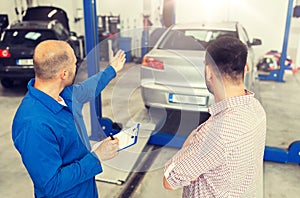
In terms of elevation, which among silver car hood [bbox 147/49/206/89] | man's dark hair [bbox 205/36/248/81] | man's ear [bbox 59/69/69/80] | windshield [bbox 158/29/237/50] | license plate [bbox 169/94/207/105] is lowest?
license plate [bbox 169/94/207/105]

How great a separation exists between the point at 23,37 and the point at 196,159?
5.63 meters

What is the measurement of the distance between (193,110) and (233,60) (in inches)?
90.2

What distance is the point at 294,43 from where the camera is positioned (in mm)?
8070

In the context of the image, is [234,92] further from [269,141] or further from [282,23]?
[282,23]

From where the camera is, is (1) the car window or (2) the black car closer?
(2) the black car

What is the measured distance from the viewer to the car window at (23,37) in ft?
19.0

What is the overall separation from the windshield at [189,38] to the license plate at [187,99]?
0.76 metres

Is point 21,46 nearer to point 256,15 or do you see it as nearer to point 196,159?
point 196,159

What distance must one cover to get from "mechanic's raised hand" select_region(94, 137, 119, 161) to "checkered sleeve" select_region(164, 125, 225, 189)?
13.6 inches

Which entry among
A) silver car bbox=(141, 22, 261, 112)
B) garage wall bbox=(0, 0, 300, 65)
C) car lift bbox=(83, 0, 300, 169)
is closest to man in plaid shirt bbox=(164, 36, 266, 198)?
silver car bbox=(141, 22, 261, 112)

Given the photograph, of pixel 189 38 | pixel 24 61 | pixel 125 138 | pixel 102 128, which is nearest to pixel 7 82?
pixel 24 61

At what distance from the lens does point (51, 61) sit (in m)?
1.31

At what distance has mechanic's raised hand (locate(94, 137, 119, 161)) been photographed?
4.60ft

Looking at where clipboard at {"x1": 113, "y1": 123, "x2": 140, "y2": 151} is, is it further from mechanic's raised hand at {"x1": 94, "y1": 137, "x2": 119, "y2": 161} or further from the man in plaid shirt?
the man in plaid shirt
